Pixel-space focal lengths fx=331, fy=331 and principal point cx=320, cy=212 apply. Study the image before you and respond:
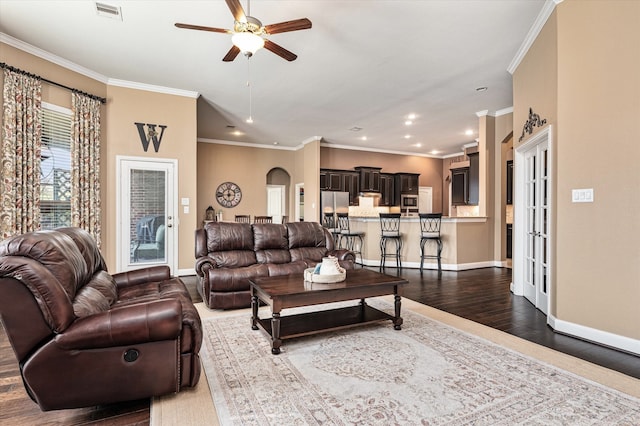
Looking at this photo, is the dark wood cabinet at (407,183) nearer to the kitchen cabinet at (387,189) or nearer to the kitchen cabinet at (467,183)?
the kitchen cabinet at (387,189)

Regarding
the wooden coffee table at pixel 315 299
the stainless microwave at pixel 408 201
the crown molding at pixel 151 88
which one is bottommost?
the wooden coffee table at pixel 315 299

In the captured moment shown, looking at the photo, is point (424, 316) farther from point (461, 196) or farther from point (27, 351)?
point (461, 196)

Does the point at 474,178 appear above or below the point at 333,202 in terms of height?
above

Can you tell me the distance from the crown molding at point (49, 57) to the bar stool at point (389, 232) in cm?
549

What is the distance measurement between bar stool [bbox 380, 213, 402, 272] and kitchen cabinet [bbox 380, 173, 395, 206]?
3.44m

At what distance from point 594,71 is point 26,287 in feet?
14.1

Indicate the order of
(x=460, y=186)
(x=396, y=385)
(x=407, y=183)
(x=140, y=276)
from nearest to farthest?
(x=396, y=385), (x=140, y=276), (x=460, y=186), (x=407, y=183)

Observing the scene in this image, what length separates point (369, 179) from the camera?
10141mm

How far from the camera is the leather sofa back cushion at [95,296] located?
187cm

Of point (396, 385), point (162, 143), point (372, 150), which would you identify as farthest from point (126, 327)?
point (372, 150)

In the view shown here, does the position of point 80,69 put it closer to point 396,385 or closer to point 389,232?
point 396,385

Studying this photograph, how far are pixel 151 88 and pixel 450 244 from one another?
6.11 meters

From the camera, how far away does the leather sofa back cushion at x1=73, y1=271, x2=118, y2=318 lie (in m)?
1.87

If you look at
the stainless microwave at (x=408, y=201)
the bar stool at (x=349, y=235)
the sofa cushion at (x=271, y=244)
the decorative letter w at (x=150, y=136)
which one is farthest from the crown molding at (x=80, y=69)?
the stainless microwave at (x=408, y=201)
